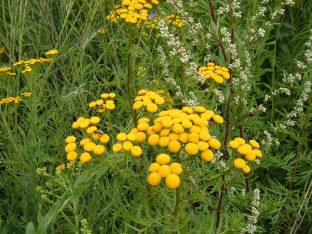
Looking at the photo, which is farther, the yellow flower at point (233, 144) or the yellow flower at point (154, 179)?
the yellow flower at point (233, 144)

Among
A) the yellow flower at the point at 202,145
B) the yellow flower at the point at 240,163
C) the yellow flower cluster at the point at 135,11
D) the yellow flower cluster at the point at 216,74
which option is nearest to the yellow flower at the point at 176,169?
the yellow flower at the point at 202,145

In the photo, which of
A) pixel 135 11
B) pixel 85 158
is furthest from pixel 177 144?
pixel 135 11

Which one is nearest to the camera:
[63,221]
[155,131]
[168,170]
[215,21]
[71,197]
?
[168,170]

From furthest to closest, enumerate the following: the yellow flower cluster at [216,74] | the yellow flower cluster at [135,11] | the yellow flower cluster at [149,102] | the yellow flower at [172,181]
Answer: the yellow flower cluster at [135,11]
the yellow flower cluster at [216,74]
the yellow flower cluster at [149,102]
the yellow flower at [172,181]

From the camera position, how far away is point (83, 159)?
144 centimetres

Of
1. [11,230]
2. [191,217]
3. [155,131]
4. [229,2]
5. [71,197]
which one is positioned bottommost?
[11,230]

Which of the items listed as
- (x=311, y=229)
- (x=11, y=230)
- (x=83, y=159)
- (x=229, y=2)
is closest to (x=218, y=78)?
(x=229, y=2)

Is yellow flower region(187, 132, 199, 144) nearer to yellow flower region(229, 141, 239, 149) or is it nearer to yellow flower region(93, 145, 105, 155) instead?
yellow flower region(229, 141, 239, 149)

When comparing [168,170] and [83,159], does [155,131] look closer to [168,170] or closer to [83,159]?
[168,170]

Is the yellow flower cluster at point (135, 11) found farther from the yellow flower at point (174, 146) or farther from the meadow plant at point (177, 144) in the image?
the yellow flower at point (174, 146)

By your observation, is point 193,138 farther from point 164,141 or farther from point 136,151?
point 136,151

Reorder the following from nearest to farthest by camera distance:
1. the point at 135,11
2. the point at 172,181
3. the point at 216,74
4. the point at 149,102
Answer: the point at 172,181
the point at 149,102
the point at 216,74
the point at 135,11

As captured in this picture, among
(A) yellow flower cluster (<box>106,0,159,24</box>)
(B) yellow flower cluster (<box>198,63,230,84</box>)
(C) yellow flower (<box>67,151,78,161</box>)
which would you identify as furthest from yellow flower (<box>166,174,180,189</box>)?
(A) yellow flower cluster (<box>106,0,159,24</box>)

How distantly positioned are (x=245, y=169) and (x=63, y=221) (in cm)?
138
